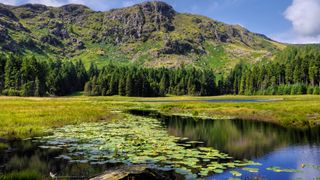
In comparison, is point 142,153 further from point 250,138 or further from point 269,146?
point 250,138

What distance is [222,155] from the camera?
2938 centimetres

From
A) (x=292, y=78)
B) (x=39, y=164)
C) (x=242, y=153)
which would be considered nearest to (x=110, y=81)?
(x=292, y=78)

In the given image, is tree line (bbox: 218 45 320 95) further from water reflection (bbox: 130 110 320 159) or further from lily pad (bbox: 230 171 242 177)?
lily pad (bbox: 230 171 242 177)

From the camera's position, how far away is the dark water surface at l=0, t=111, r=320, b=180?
23141mm

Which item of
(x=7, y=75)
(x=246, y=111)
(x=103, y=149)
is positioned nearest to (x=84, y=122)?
(x=103, y=149)

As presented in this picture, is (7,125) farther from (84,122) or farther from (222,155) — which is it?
(222,155)

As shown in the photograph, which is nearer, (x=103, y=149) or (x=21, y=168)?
(x=21, y=168)

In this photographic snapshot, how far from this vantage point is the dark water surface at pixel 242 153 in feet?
75.9

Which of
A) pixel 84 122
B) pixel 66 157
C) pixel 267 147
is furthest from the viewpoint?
pixel 84 122

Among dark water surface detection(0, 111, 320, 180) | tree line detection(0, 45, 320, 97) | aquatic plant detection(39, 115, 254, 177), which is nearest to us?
dark water surface detection(0, 111, 320, 180)

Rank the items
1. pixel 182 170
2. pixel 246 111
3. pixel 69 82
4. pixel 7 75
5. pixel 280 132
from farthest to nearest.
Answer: pixel 69 82 < pixel 7 75 < pixel 246 111 < pixel 280 132 < pixel 182 170

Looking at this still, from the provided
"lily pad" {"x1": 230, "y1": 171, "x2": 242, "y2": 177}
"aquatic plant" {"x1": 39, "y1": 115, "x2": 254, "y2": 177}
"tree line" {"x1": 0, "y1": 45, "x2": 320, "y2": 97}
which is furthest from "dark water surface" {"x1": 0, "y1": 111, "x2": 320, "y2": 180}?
"tree line" {"x1": 0, "y1": 45, "x2": 320, "y2": 97}

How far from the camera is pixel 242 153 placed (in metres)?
31.8

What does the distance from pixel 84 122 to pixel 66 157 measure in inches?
1045
